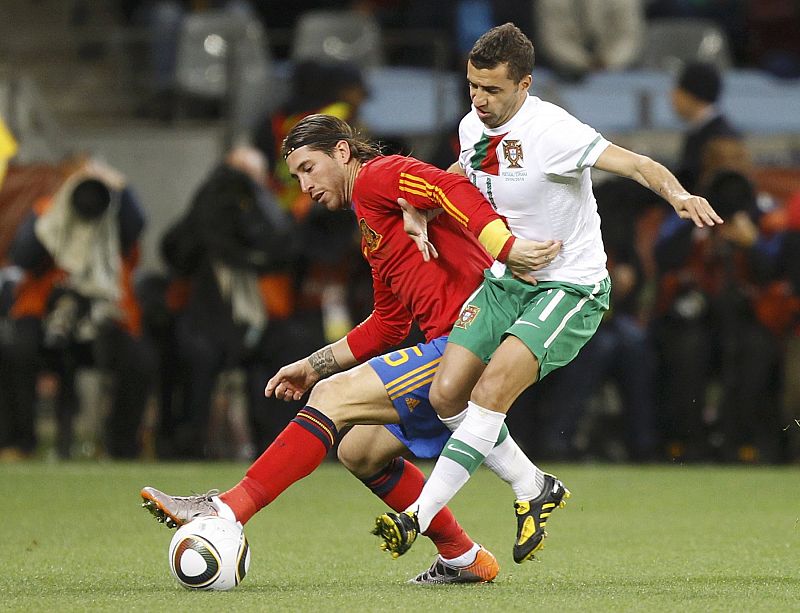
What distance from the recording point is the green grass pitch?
16.3 feet

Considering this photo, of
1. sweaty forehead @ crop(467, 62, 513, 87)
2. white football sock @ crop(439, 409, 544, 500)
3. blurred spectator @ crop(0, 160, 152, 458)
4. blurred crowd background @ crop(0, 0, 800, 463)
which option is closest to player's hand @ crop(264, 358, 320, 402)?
white football sock @ crop(439, 409, 544, 500)

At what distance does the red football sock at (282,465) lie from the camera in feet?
17.2

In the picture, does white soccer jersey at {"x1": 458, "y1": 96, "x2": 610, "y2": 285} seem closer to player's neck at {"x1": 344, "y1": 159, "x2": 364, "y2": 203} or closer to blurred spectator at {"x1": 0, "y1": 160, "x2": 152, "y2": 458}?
player's neck at {"x1": 344, "y1": 159, "x2": 364, "y2": 203}

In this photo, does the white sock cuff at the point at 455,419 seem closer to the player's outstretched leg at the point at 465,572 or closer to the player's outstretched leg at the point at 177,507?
the player's outstretched leg at the point at 465,572

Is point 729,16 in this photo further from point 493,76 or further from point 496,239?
point 496,239

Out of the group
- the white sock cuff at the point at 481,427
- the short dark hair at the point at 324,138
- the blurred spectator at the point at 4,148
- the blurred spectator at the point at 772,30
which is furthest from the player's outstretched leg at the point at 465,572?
the blurred spectator at the point at 772,30

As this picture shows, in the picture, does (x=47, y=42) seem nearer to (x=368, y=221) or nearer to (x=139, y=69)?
(x=139, y=69)

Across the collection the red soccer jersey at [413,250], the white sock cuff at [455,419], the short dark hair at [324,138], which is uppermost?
the short dark hair at [324,138]

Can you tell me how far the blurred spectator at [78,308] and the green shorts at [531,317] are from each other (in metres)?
6.13

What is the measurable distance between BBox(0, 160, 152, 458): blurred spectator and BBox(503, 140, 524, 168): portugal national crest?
6.09 meters

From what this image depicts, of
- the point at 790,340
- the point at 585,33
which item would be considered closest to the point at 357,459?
the point at 790,340

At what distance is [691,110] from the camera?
11562mm

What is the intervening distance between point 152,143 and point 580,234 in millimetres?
8034

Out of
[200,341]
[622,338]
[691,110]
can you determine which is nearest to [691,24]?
[691,110]
